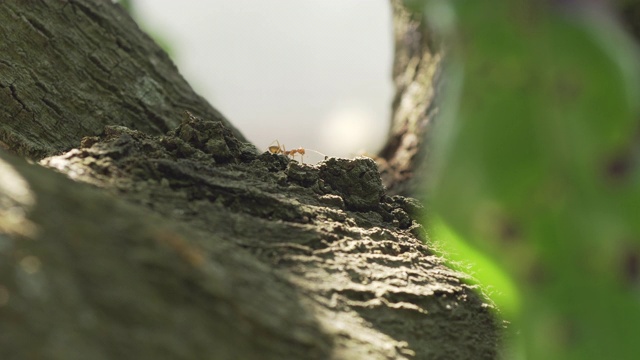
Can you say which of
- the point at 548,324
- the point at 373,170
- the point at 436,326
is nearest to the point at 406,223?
the point at 373,170

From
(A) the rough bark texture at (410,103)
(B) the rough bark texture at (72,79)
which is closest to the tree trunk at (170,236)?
(B) the rough bark texture at (72,79)

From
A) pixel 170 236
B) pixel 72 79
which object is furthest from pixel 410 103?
pixel 170 236

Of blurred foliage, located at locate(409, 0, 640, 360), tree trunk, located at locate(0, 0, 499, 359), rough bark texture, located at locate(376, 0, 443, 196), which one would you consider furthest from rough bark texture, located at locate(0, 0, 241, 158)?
blurred foliage, located at locate(409, 0, 640, 360)

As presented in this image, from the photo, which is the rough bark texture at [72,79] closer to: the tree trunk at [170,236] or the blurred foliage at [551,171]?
the tree trunk at [170,236]

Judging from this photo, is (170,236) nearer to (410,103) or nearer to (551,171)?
(551,171)

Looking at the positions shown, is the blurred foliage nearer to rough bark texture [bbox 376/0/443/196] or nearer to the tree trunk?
the tree trunk
